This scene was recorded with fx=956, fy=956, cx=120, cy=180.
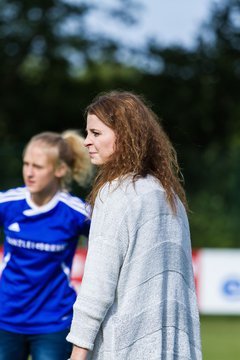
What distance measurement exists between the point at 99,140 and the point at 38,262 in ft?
5.37

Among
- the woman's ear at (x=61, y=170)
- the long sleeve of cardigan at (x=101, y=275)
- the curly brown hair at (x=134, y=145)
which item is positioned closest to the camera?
the long sleeve of cardigan at (x=101, y=275)

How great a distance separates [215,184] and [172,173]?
12809 millimetres

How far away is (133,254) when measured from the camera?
3672 mm

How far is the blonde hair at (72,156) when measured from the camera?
18.9ft

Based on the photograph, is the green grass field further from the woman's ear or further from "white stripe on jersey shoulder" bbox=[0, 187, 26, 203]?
"white stripe on jersey shoulder" bbox=[0, 187, 26, 203]

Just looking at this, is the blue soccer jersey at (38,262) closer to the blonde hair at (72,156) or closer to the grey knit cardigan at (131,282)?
the blonde hair at (72,156)

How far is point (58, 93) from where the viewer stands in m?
25.4

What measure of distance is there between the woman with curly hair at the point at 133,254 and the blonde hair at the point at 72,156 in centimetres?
188

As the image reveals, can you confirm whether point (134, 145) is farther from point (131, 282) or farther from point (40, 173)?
point (40, 173)

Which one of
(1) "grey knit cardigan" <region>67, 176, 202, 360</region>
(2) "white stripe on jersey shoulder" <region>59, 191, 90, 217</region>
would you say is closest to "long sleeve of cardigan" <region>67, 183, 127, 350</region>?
(1) "grey knit cardigan" <region>67, 176, 202, 360</region>

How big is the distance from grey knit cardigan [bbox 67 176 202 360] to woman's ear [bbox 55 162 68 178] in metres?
1.99

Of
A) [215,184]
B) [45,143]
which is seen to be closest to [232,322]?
[215,184]

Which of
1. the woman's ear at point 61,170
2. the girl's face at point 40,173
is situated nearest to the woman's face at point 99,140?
the girl's face at point 40,173

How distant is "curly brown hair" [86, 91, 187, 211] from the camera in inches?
148
